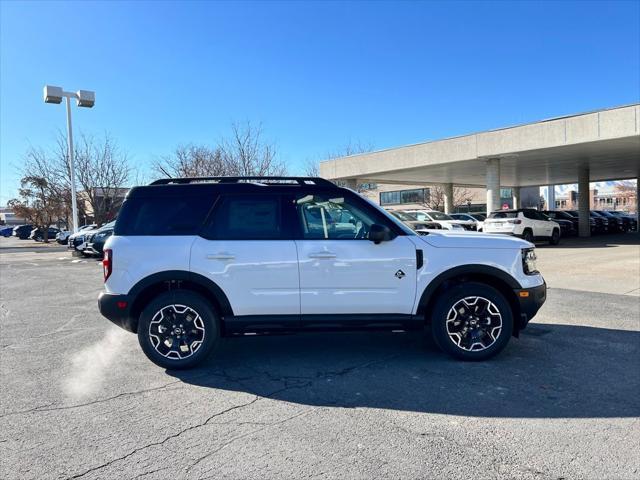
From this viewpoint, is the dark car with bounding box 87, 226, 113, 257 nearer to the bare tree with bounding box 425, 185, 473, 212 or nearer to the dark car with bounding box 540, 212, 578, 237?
the dark car with bounding box 540, 212, 578, 237

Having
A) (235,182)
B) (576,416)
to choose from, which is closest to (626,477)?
(576,416)

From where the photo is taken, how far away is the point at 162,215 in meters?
5.09

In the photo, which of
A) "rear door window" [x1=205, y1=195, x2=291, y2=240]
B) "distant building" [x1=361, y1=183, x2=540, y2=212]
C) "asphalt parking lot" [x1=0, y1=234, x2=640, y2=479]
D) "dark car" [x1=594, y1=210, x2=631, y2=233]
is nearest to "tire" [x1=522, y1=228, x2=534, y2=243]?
"asphalt parking lot" [x1=0, y1=234, x2=640, y2=479]

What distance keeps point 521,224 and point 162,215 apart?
63.0ft

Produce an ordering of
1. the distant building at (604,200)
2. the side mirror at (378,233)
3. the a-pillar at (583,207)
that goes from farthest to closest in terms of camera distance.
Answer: the distant building at (604,200) < the a-pillar at (583,207) < the side mirror at (378,233)

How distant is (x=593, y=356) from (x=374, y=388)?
9.02ft

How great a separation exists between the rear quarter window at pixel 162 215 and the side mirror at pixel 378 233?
176 centimetres

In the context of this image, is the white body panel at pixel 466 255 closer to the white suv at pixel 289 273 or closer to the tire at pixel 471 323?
the white suv at pixel 289 273

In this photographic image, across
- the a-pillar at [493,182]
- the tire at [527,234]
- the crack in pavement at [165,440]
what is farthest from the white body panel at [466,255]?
the a-pillar at [493,182]

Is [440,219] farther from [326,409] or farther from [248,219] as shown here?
[326,409]

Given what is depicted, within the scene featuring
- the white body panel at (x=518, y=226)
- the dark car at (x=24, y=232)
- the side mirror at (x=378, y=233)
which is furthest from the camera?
the dark car at (x=24, y=232)

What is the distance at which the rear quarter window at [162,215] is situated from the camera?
5039 millimetres

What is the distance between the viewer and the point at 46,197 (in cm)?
4047

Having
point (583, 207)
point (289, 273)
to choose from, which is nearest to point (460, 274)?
point (289, 273)
